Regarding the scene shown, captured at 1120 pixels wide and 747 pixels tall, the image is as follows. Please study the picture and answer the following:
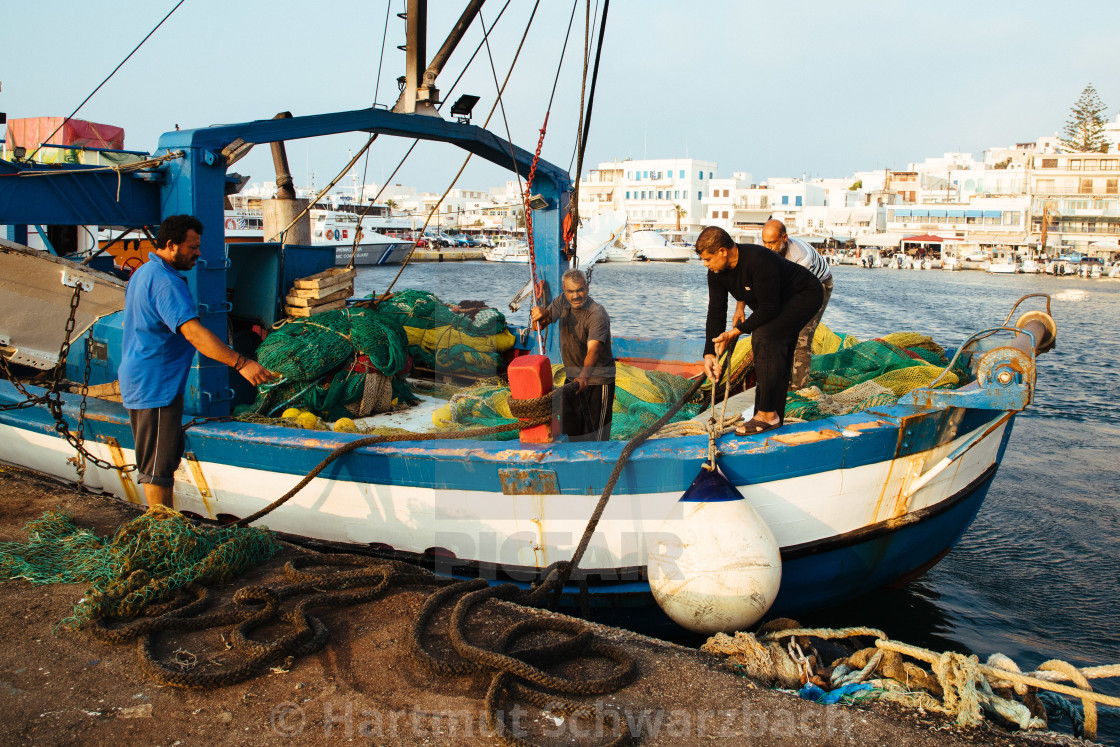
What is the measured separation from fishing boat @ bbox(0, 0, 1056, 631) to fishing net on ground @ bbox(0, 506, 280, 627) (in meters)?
0.72

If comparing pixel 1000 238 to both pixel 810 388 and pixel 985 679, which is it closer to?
pixel 810 388

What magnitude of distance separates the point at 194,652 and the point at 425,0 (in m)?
5.18

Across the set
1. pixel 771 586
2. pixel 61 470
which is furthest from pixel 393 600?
pixel 61 470

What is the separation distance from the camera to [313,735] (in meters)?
2.69

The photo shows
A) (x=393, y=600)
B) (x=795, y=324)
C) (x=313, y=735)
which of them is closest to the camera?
(x=313, y=735)

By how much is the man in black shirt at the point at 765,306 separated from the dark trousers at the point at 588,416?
920 millimetres

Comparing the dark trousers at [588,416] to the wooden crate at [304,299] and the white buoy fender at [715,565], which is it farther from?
the wooden crate at [304,299]

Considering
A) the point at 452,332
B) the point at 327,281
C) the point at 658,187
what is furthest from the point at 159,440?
the point at 658,187

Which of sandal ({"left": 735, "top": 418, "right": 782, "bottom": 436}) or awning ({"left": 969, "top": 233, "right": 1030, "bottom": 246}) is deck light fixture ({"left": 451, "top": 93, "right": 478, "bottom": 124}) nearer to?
sandal ({"left": 735, "top": 418, "right": 782, "bottom": 436})

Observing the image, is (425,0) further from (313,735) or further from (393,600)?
(313,735)

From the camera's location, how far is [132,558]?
12.0ft

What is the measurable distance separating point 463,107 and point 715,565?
4.30m

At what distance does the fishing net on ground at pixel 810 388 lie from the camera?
512 cm

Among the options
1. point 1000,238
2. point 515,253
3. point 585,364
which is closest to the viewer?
point 585,364
